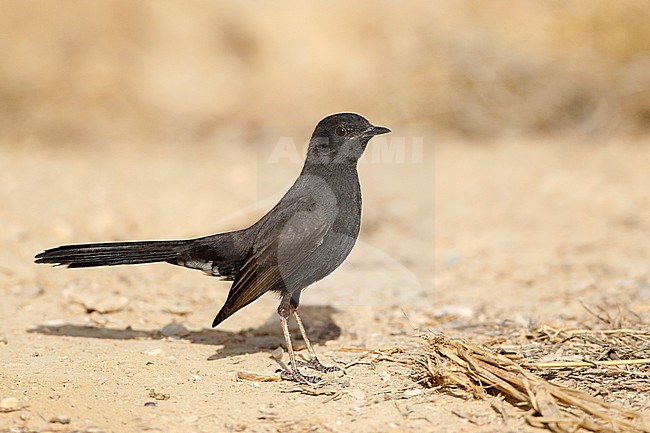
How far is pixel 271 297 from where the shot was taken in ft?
20.7

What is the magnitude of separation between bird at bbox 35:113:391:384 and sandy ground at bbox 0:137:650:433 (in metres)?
0.43

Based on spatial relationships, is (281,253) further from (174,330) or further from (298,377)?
(174,330)

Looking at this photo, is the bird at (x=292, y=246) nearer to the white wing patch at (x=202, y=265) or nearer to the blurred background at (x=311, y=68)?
the white wing patch at (x=202, y=265)

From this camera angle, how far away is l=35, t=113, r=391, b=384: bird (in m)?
4.47

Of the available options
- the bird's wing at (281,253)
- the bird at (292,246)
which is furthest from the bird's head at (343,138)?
the bird's wing at (281,253)

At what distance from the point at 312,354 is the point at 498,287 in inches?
103

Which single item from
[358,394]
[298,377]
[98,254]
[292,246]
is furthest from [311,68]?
[358,394]

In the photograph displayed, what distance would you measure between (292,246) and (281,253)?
8 centimetres

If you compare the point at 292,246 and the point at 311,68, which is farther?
the point at 311,68

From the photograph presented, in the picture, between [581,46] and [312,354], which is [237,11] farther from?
[312,354]

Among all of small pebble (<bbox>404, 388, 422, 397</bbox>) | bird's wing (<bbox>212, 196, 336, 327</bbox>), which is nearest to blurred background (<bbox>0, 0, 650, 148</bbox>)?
bird's wing (<bbox>212, 196, 336, 327</bbox>)

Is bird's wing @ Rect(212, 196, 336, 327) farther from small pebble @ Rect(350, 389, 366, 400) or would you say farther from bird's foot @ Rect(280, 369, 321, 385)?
small pebble @ Rect(350, 389, 366, 400)

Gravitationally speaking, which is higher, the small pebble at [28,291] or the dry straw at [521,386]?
the small pebble at [28,291]

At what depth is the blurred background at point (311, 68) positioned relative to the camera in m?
11.0
